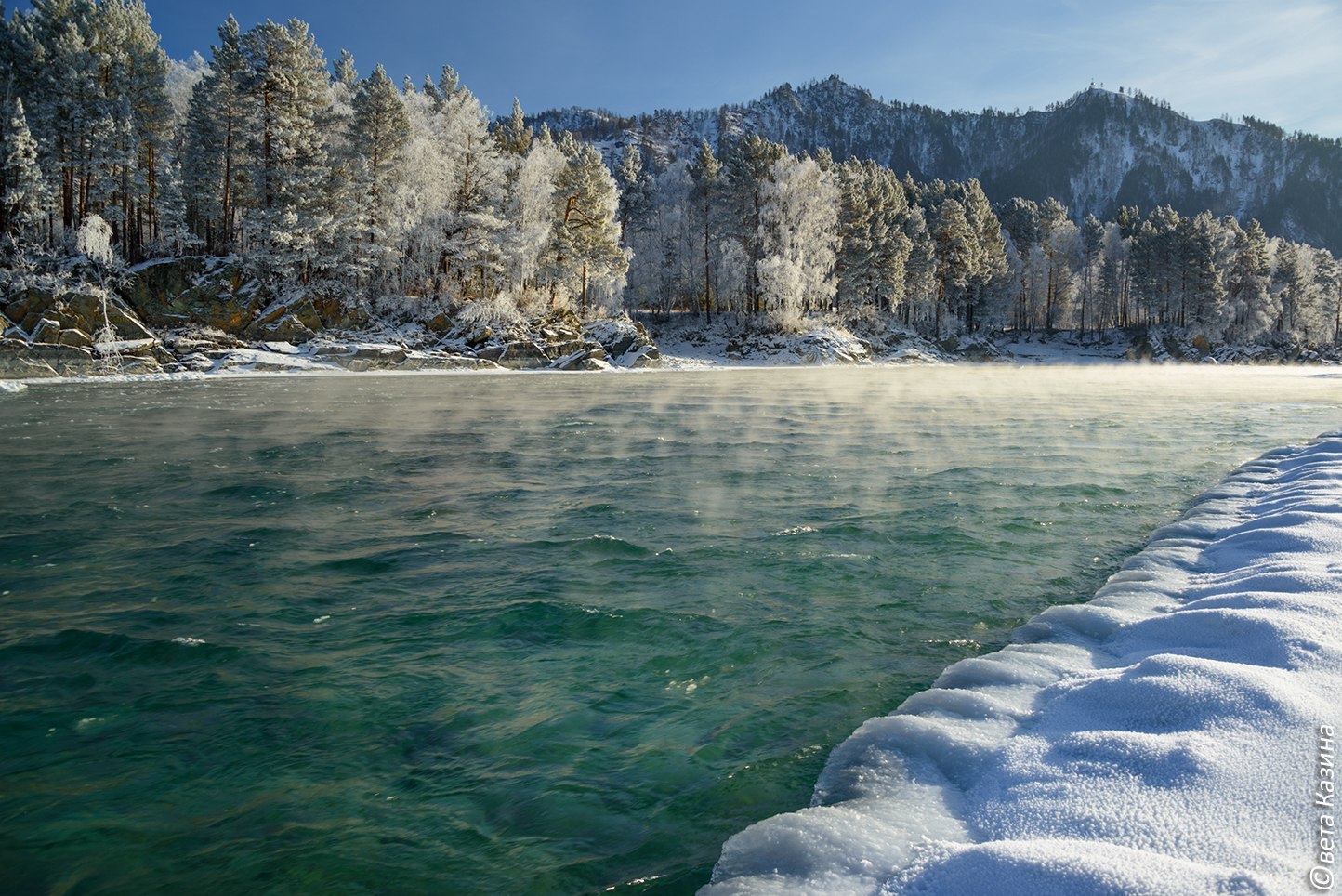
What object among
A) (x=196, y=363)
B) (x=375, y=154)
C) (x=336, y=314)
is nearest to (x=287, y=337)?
(x=336, y=314)

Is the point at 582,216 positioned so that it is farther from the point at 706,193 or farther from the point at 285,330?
the point at 285,330

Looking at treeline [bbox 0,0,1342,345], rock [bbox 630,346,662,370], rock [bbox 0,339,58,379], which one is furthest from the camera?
rock [bbox 630,346,662,370]

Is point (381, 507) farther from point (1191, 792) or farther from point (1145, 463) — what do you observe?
point (1145, 463)

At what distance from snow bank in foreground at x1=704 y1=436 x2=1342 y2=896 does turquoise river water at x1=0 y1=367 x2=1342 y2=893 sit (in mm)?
424

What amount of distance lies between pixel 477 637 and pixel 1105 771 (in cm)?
A: 390

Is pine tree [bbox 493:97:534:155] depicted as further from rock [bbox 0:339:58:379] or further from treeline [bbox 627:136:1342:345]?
rock [bbox 0:339:58:379]

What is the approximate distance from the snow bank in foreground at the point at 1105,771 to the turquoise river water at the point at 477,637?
0.42 m

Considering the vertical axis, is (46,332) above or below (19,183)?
below

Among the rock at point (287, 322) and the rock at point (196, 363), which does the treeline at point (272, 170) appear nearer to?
the rock at point (287, 322)

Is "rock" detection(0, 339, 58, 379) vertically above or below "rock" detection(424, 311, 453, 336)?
below

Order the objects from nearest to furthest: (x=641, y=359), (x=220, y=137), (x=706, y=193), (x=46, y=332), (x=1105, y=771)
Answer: (x=1105, y=771) < (x=46, y=332) < (x=220, y=137) < (x=641, y=359) < (x=706, y=193)

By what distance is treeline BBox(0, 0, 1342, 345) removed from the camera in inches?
1574

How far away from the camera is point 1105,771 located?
2576 mm

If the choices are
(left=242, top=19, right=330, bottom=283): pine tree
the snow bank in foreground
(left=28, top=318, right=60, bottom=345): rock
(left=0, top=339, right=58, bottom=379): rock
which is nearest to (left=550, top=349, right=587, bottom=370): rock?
(left=242, top=19, right=330, bottom=283): pine tree
